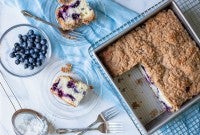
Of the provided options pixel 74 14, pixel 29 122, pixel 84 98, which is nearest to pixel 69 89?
pixel 84 98

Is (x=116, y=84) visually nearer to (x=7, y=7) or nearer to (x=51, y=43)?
(x=51, y=43)

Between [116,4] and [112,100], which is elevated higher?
[116,4]

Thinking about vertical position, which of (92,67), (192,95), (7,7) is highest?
(7,7)

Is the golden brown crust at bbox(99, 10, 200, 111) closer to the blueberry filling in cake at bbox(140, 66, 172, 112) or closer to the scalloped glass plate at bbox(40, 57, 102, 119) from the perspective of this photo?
the blueberry filling in cake at bbox(140, 66, 172, 112)

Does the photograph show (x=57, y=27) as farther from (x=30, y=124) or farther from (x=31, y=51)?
(x=30, y=124)

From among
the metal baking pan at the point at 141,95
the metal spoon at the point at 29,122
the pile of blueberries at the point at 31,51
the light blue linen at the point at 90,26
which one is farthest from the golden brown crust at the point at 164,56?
the metal spoon at the point at 29,122

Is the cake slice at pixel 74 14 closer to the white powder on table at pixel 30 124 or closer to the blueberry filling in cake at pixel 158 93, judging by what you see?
the blueberry filling in cake at pixel 158 93

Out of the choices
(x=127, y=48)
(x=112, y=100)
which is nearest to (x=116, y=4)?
(x=127, y=48)
